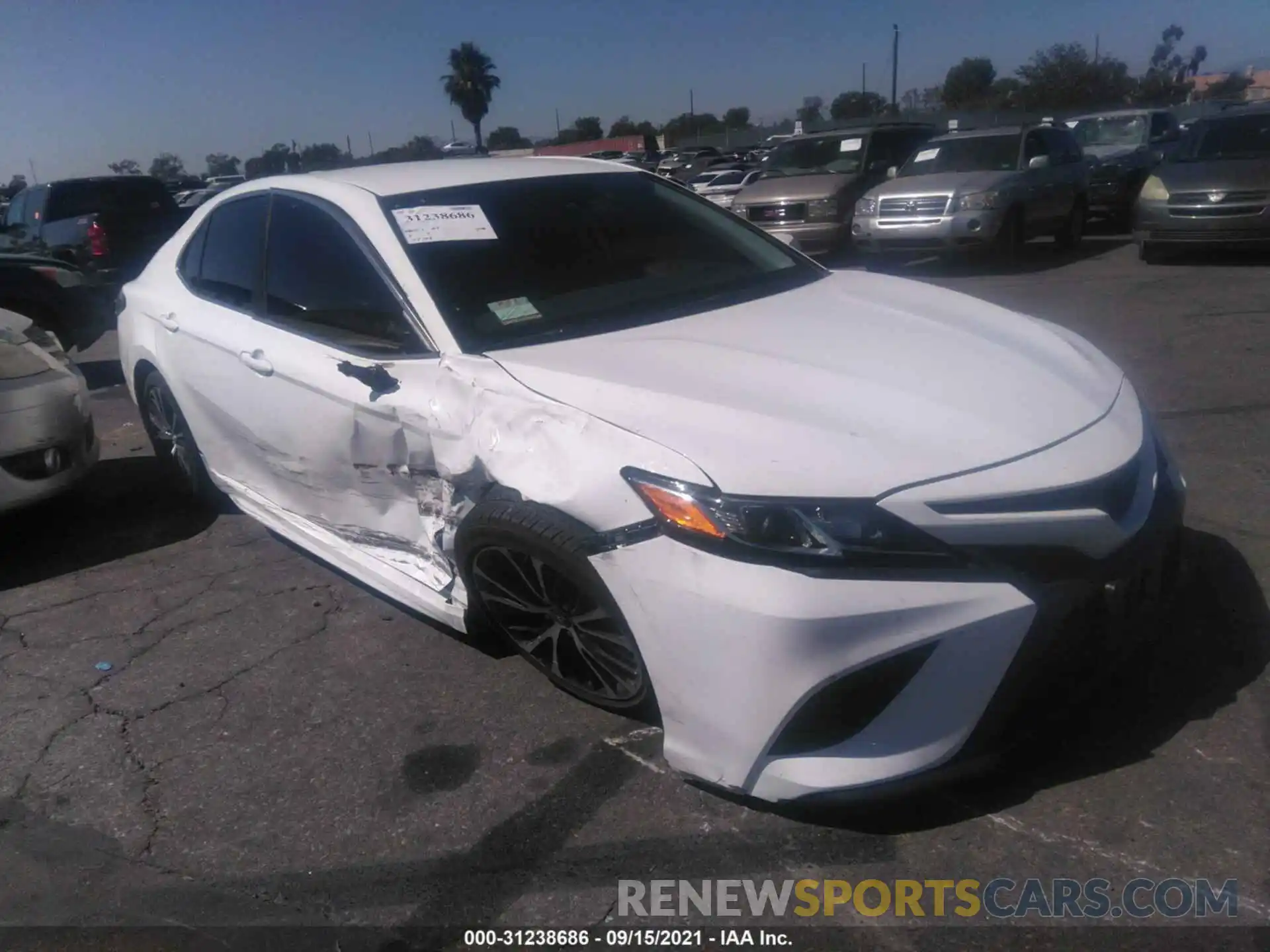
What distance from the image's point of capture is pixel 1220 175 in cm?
1016

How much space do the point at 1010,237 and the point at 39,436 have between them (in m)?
10.2

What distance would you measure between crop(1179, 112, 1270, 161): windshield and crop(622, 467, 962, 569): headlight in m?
10.5

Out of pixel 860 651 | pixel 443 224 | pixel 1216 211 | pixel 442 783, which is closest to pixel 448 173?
pixel 443 224

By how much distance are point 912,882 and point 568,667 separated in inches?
43.7

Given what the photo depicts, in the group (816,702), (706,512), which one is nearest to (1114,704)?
(816,702)

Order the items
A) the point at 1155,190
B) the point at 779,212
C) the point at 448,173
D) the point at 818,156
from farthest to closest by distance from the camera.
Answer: the point at 818,156 → the point at 779,212 → the point at 1155,190 → the point at 448,173

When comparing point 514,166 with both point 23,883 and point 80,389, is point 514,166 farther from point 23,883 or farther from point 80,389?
point 23,883

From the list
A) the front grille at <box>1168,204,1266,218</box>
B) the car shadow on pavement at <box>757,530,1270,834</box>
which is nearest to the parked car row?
the front grille at <box>1168,204,1266,218</box>

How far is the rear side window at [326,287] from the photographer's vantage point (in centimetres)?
321

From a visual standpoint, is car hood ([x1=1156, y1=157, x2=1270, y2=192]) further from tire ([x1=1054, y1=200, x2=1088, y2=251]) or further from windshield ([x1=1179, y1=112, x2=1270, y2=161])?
tire ([x1=1054, y1=200, x2=1088, y2=251])

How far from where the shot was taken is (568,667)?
9.69ft

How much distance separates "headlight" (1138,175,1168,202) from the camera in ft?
34.6

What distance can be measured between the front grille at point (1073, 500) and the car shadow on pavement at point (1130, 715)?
0.41 meters

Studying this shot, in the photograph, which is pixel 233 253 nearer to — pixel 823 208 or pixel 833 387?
pixel 833 387
